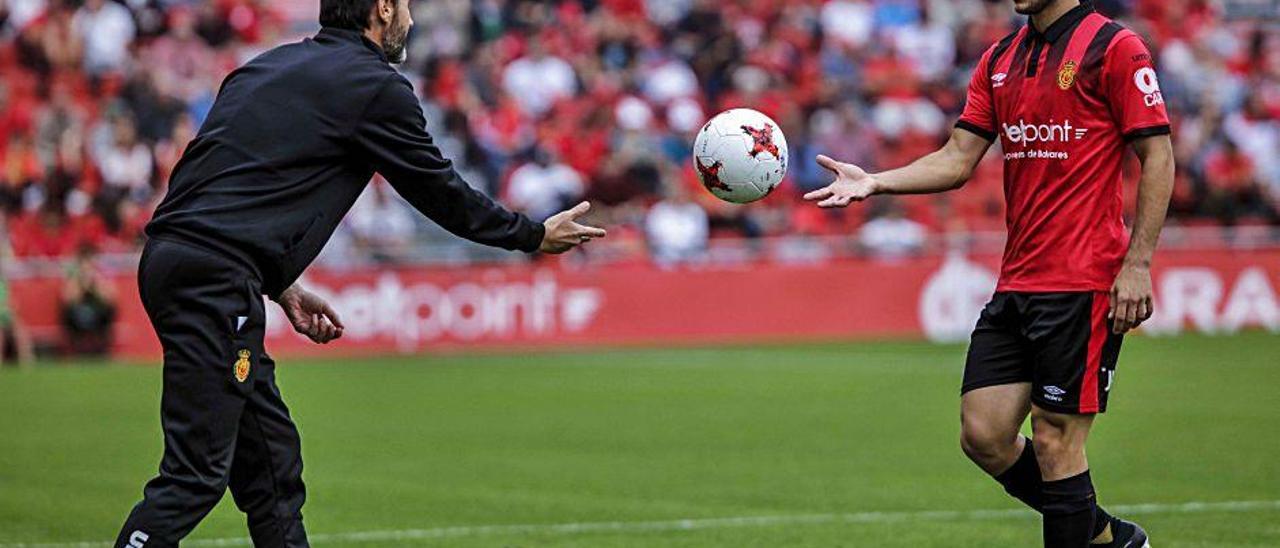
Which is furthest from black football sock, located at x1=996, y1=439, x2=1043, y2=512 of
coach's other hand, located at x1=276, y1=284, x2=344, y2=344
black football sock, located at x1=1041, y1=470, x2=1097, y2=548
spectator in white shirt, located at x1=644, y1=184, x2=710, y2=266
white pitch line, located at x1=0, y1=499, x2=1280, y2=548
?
spectator in white shirt, located at x1=644, y1=184, x2=710, y2=266

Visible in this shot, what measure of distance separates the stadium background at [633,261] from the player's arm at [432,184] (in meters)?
4.43

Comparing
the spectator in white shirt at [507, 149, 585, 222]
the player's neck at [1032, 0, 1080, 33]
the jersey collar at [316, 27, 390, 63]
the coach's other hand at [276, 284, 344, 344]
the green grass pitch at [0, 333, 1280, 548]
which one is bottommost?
the green grass pitch at [0, 333, 1280, 548]

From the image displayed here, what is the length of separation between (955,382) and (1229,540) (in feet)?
30.6

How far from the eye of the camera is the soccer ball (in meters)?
7.83

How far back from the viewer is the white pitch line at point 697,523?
9492mm

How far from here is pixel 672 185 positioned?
81.6 ft

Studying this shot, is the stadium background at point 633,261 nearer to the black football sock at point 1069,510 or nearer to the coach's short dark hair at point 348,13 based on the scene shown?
the black football sock at point 1069,510

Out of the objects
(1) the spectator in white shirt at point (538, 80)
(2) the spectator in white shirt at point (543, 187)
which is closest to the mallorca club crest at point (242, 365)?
(2) the spectator in white shirt at point (543, 187)

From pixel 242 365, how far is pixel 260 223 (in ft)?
1.50

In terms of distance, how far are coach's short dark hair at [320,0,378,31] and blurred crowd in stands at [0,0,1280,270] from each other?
52.0 feet

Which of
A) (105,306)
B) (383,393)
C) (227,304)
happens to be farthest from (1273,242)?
(227,304)

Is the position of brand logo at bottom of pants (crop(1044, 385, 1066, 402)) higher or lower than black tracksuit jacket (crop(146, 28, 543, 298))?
lower

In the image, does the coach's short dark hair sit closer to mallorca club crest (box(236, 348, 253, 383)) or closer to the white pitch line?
mallorca club crest (box(236, 348, 253, 383))

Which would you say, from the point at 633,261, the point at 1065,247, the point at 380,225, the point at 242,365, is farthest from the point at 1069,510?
the point at 380,225
